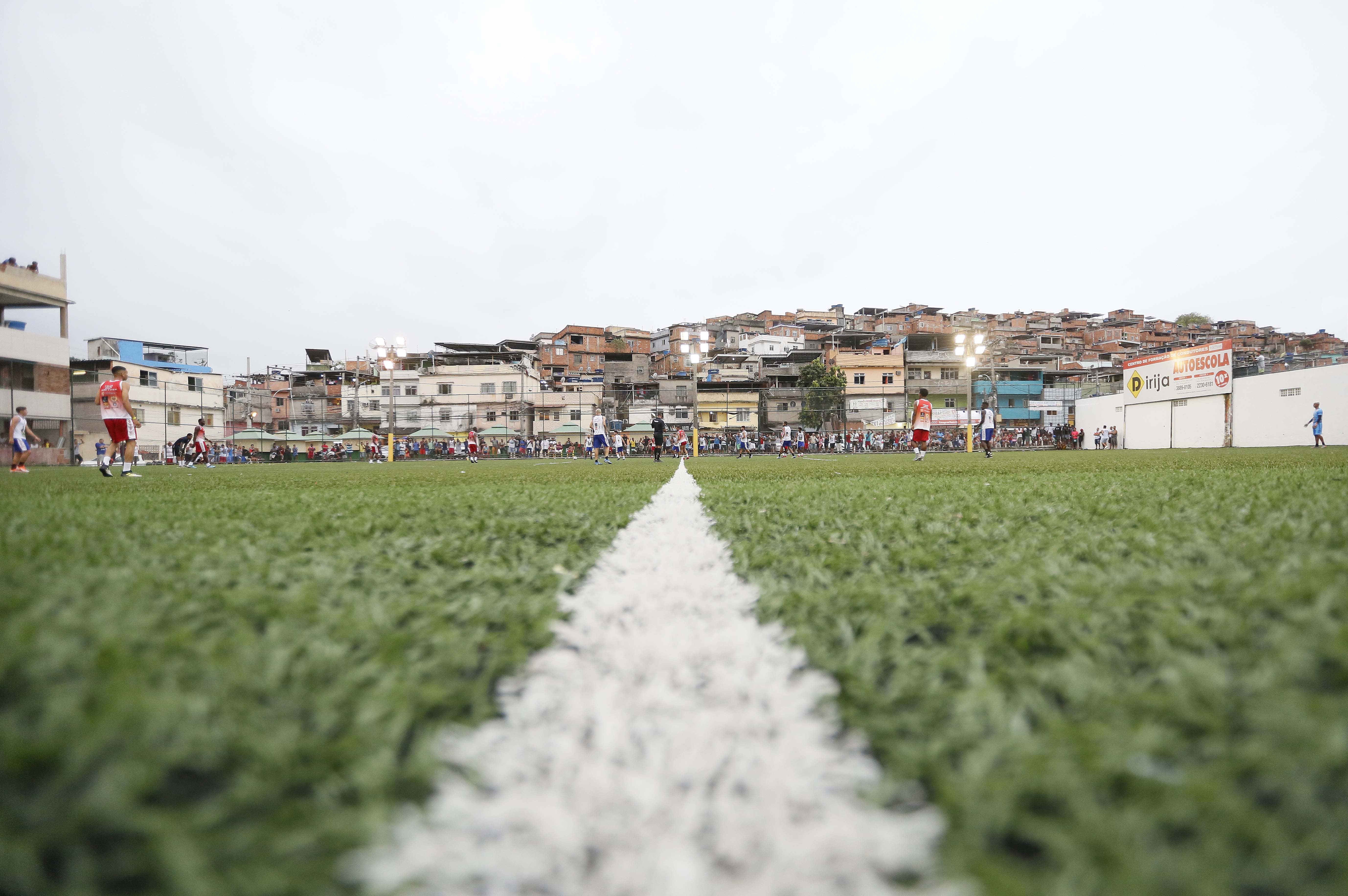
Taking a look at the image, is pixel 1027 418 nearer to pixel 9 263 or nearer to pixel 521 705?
pixel 521 705

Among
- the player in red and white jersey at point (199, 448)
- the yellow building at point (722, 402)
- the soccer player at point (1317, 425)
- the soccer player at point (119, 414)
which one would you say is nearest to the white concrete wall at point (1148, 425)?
the soccer player at point (1317, 425)

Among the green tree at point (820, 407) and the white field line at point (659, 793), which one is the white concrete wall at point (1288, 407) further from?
the white field line at point (659, 793)

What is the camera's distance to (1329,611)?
48.4 inches

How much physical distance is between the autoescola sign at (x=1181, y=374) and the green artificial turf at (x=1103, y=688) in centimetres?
3216

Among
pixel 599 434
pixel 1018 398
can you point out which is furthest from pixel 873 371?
pixel 599 434

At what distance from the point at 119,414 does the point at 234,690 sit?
11913mm

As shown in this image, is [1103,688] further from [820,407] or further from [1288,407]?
[1288,407]

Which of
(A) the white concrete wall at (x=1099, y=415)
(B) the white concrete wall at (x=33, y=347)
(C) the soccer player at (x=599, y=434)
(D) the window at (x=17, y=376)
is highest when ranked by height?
(B) the white concrete wall at (x=33, y=347)

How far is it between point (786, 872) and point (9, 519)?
445 centimetres

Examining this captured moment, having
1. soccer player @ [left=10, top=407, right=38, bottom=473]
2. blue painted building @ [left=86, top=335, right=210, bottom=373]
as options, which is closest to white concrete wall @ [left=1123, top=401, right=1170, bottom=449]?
soccer player @ [left=10, top=407, right=38, bottom=473]

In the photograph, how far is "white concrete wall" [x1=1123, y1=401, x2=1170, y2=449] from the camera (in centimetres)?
2970

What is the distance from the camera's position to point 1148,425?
101 feet

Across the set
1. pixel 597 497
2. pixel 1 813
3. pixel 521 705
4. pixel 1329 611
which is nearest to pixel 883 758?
pixel 521 705

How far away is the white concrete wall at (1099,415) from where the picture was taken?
109 ft
